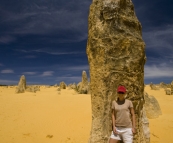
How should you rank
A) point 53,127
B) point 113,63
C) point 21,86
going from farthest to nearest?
point 21,86 → point 53,127 → point 113,63

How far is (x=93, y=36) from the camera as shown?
403cm

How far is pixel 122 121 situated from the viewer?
3.10 metres

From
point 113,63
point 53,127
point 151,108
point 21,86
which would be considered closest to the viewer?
point 113,63

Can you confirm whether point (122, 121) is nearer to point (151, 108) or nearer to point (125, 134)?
point (125, 134)

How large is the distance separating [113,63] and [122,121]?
1.22 metres

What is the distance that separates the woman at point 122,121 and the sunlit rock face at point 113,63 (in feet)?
1.41

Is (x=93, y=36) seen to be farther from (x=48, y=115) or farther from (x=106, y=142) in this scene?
(x=48, y=115)

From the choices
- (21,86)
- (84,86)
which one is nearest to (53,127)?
(84,86)

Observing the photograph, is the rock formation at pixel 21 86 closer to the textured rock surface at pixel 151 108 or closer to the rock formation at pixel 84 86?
the rock formation at pixel 84 86

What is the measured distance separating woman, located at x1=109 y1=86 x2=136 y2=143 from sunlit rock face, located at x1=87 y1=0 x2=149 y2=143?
428mm

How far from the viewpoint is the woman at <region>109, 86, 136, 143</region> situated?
307 cm

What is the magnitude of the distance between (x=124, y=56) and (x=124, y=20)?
0.80 metres

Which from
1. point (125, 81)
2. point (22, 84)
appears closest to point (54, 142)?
point (125, 81)

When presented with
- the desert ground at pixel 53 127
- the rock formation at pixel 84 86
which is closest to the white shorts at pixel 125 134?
the desert ground at pixel 53 127
